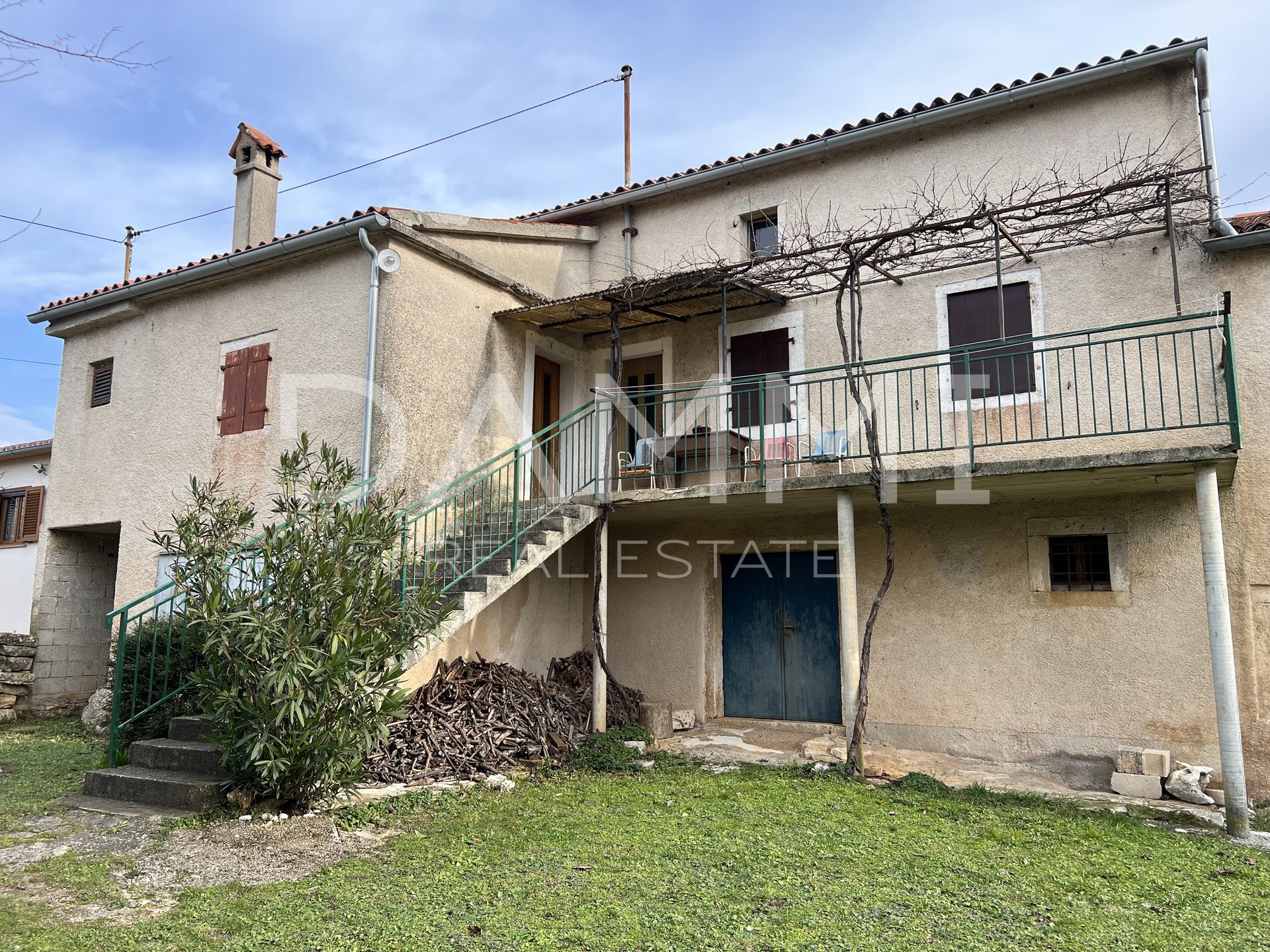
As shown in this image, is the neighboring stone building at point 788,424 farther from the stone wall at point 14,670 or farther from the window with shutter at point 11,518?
the window with shutter at point 11,518

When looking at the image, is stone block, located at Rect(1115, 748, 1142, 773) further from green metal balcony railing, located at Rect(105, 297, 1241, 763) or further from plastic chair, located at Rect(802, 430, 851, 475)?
plastic chair, located at Rect(802, 430, 851, 475)

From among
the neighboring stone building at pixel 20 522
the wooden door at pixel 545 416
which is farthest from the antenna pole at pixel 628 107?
the neighboring stone building at pixel 20 522

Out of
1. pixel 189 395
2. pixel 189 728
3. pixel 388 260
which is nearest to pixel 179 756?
pixel 189 728

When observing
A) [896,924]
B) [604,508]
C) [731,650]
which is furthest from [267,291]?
[896,924]

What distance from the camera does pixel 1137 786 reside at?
7008 millimetres

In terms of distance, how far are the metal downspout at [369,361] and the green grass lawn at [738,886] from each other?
3346 mm

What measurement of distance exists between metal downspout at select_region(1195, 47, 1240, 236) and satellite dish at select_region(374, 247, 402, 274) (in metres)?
7.37

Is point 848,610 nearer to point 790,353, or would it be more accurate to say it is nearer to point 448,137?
point 790,353

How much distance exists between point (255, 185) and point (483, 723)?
26.0ft

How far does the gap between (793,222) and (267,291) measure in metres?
5.90

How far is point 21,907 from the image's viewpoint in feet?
13.0

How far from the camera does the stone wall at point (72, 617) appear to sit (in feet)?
36.6

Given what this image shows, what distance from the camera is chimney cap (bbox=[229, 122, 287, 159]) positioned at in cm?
1163

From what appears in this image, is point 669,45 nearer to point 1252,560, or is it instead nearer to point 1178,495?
point 1178,495
